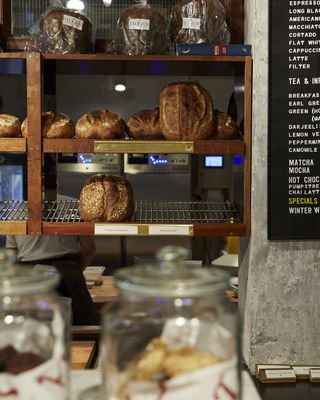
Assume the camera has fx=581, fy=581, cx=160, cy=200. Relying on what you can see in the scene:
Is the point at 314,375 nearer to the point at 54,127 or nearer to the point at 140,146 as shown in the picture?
the point at 140,146

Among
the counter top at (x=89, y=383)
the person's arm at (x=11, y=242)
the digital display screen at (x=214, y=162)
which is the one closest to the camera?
the counter top at (x=89, y=383)

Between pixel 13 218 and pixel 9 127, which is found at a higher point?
pixel 9 127

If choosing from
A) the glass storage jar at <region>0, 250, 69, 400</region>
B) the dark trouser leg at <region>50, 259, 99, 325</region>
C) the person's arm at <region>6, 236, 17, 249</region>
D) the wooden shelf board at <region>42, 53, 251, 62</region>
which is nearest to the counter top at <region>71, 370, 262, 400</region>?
the glass storage jar at <region>0, 250, 69, 400</region>

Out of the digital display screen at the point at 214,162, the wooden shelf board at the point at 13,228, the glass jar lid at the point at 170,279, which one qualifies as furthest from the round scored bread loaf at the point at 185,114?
the digital display screen at the point at 214,162

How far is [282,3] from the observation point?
207 cm

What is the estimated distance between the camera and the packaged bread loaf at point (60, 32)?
2082 mm

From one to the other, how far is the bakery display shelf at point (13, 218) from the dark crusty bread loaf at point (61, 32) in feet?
2.04

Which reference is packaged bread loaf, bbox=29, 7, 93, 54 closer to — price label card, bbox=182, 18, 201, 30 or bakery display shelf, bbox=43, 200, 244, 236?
price label card, bbox=182, 18, 201, 30

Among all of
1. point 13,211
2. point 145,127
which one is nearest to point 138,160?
point 13,211

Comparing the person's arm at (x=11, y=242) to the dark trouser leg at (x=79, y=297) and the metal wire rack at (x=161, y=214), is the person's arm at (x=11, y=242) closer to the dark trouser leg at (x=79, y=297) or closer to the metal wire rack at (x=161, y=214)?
the dark trouser leg at (x=79, y=297)

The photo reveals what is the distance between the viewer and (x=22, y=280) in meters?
0.85

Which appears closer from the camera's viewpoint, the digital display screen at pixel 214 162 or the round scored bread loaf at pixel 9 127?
the round scored bread loaf at pixel 9 127

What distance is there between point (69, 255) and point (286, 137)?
1.59 meters

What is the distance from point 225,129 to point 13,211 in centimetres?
91
